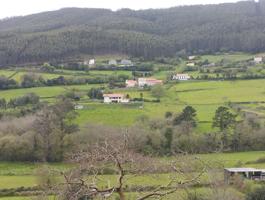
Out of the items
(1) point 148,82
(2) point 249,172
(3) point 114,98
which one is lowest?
(2) point 249,172

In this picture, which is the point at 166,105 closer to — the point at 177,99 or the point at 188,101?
the point at 188,101

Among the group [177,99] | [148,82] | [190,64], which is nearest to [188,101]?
[177,99]

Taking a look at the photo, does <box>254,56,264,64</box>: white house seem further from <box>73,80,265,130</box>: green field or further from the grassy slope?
the grassy slope

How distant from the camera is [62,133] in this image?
125 feet

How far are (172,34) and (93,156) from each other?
10536 centimetres

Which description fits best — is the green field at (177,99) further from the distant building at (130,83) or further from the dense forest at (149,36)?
the dense forest at (149,36)

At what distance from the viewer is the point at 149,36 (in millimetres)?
102312

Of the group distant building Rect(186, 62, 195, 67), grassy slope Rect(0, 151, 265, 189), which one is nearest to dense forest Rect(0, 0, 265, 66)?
distant building Rect(186, 62, 195, 67)

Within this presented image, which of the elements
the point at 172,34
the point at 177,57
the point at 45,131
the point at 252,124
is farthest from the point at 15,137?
the point at 172,34

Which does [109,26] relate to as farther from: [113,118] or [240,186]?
[240,186]

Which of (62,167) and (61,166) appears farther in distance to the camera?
(61,166)

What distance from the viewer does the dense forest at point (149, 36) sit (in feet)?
292

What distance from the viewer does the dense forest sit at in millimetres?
88875

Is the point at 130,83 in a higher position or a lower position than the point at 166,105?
higher
